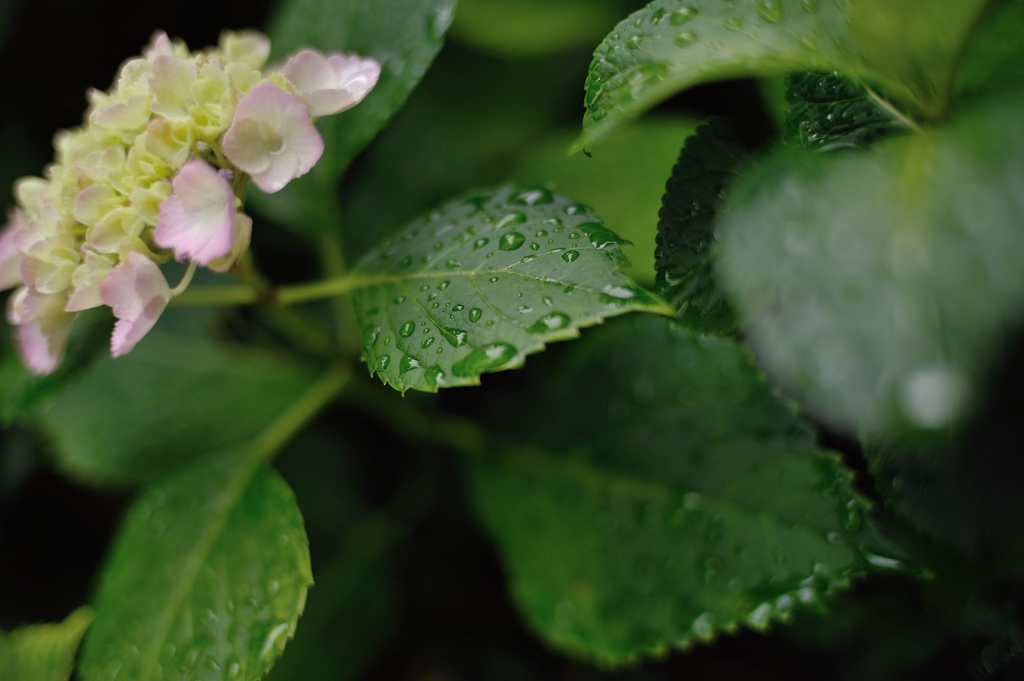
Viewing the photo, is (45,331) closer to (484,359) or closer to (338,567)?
(484,359)

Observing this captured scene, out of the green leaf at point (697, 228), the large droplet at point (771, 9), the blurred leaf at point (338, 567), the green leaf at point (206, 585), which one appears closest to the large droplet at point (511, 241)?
the green leaf at point (697, 228)

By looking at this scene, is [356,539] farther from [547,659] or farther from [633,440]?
[633,440]

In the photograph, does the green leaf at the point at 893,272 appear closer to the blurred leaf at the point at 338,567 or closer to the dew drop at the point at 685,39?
the dew drop at the point at 685,39

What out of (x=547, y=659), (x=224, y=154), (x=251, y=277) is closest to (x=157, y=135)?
(x=224, y=154)

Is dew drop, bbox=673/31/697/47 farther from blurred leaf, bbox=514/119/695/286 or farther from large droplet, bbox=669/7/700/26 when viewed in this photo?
blurred leaf, bbox=514/119/695/286

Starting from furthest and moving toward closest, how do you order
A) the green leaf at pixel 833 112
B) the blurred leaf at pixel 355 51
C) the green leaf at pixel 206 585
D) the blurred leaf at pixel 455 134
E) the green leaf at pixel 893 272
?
the blurred leaf at pixel 455 134 → the blurred leaf at pixel 355 51 → the green leaf at pixel 206 585 → the green leaf at pixel 833 112 → the green leaf at pixel 893 272

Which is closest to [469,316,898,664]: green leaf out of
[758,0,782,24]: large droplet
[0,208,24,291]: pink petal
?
[758,0,782,24]: large droplet

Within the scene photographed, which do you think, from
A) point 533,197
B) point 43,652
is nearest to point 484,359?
point 533,197
